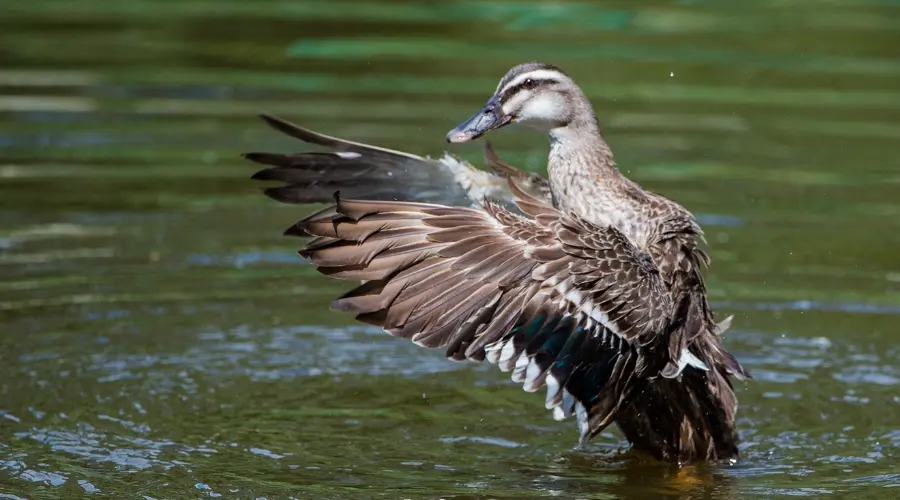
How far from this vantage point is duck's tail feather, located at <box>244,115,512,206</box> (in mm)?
8367

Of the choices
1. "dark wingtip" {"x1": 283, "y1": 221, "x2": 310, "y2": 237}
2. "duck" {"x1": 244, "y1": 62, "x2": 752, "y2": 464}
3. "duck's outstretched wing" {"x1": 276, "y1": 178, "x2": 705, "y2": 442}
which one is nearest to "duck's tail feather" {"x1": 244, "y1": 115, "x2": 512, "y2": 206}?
"duck" {"x1": 244, "y1": 62, "x2": 752, "y2": 464}

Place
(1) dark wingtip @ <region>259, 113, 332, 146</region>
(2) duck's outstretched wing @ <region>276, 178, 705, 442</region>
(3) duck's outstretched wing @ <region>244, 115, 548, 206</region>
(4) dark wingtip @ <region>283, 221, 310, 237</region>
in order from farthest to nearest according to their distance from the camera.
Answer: (3) duck's outstretched wing @ <region>244, 115, 548, 206</region>, (1) dark wingtip @ <region>259, 113, 332, 146</region>, (4) dark wingtip @ <region>283, 221, 310, 237</region>, (2) duck's outstretched wing @ <region>276, 178, 705, 442</region>

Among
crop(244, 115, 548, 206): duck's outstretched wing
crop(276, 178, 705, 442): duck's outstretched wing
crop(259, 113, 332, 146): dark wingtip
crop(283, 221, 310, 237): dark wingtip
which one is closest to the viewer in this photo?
crop(276, 178, 705, 442): duck's outstretched wing

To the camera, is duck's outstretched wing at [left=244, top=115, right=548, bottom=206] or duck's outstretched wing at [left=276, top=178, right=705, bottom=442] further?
duck's outstretched wing at [left=244, top=115, right=548, bottom=206]

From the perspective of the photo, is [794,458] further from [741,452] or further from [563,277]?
[563,277]

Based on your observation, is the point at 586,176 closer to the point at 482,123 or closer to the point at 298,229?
the point at 482,123

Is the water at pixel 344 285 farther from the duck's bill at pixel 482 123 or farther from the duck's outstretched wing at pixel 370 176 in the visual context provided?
the duck's bill at pixel 482 123

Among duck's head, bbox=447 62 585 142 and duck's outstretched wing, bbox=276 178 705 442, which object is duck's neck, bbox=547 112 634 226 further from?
duck's outstretched wing, bbox=276 178 705 442

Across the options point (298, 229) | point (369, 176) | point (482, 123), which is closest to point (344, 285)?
point (369, 176)

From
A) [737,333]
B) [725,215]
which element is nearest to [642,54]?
[725,215]

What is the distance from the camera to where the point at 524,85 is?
7723mm

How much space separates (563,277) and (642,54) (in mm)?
9071

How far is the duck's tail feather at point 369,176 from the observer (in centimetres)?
837

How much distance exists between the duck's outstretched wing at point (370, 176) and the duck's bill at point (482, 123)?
617 mm
